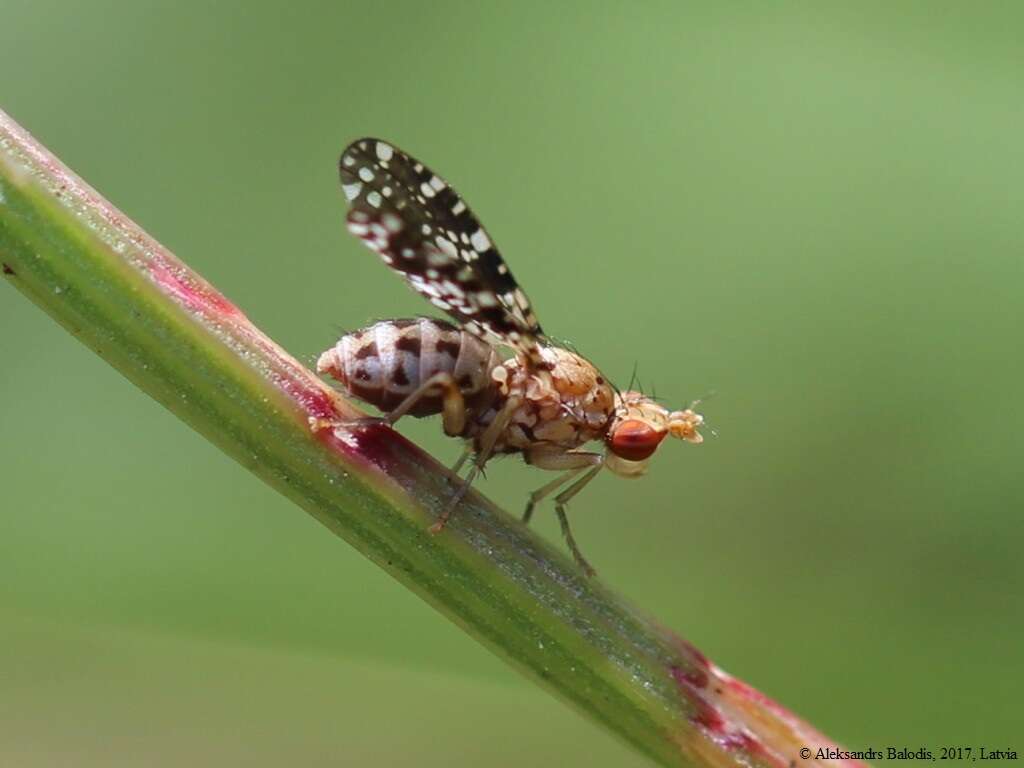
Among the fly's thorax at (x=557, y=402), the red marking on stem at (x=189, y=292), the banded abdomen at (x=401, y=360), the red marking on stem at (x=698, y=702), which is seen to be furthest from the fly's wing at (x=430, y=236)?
the red marking on stem at (x=698, y=702)

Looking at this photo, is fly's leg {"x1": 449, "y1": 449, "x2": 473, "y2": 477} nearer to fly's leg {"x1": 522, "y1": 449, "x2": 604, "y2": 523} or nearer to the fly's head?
fly's leg {"x1": 522, "y1": 449, "x2": 604, "y2": 523}

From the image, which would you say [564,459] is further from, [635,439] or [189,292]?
[189,292]

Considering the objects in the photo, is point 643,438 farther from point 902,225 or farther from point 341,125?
point 341,125

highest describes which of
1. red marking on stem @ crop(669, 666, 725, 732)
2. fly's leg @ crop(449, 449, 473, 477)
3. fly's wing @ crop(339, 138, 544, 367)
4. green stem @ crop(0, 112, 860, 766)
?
fly's wing @ crop(339, 138, 544, 367)

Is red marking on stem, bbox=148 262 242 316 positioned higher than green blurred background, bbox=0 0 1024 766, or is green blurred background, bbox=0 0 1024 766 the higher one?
green blurred background, bbox=0 0 1024 766

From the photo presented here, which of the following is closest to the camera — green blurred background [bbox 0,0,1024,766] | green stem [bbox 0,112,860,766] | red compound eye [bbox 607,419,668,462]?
green stem [bbox 0,112,860,766]

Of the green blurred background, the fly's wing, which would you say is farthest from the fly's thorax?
the green blurred background

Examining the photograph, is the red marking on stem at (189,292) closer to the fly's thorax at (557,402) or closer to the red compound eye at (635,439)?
the fly's thorax at (557,402)
